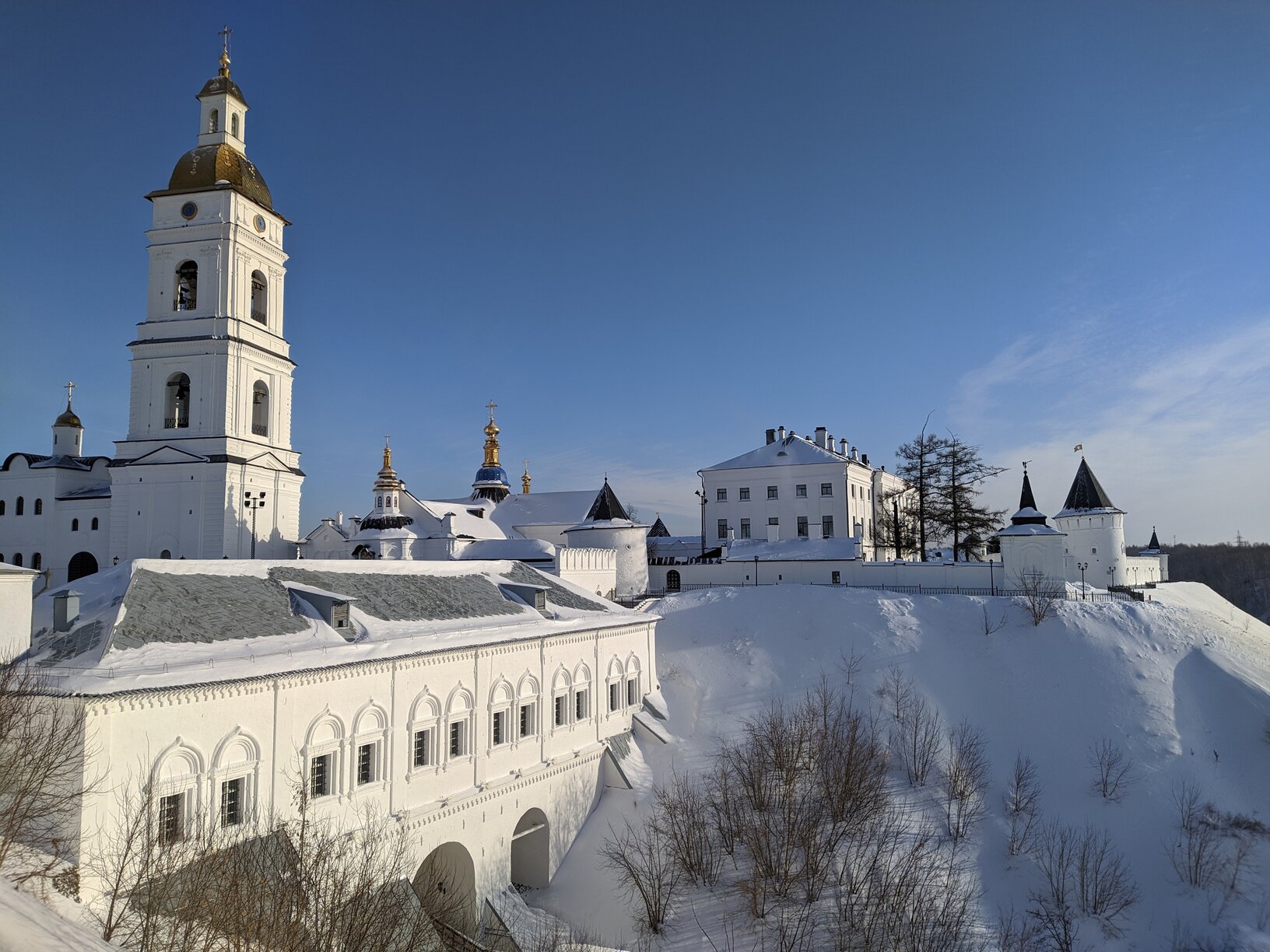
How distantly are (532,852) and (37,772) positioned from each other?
46.2ft

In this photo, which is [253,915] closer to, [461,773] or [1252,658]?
[461,773]

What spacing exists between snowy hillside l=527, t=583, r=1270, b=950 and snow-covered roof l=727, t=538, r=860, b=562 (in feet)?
15.4

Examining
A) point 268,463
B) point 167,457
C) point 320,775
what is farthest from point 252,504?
point 320,775

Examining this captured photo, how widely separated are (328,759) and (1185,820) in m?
23.2

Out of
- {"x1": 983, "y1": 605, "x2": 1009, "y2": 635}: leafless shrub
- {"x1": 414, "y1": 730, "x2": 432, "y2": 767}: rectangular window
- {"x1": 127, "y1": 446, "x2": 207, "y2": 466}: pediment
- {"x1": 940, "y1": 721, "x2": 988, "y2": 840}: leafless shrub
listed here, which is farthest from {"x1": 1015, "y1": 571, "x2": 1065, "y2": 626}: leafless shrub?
{"x1": 127, "y1": 446, "x2": 207, "y2": 466}: pediment

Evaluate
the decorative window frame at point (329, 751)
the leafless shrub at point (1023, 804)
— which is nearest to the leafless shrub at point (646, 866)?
the decorative window frame at point (329, 751)

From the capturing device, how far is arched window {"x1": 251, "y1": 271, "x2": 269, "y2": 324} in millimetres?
42094

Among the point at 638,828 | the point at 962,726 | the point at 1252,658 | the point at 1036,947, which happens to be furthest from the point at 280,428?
the point at 1252,658

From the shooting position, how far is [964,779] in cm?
2527

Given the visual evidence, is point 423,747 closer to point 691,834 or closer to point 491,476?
point 691,834

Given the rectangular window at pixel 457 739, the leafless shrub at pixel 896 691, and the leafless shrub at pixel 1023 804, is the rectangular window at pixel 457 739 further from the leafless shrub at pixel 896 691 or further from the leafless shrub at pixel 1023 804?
the leafless shrub at pixel 896 691

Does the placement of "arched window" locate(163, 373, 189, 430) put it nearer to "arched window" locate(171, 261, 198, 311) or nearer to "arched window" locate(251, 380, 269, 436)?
"arched window" locate(251, 380, 269, 436)

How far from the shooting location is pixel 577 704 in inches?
1003

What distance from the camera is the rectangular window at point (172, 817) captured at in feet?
45.3
